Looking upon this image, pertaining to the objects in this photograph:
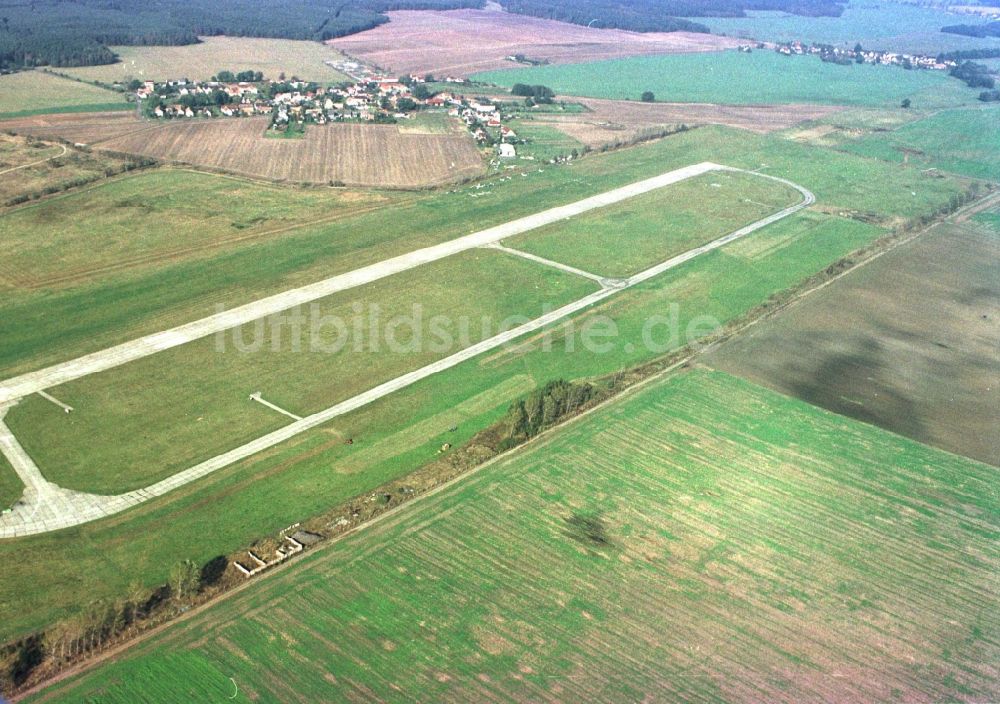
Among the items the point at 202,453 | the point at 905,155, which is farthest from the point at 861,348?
the point at 905,155

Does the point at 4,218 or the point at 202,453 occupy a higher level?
the point at 4,218

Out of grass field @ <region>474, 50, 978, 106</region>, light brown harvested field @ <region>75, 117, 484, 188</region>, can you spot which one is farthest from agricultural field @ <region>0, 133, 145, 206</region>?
grass field @ <region>474, 50, 978, 106</region>

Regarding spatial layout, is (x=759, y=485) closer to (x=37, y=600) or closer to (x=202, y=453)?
(x=202, y=453)

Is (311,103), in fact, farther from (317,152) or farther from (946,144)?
(946,144)

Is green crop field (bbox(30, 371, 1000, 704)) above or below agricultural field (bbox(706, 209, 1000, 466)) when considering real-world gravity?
below

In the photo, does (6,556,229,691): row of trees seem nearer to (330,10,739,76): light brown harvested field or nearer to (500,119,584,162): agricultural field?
(500,119,584,162): agricultural field
